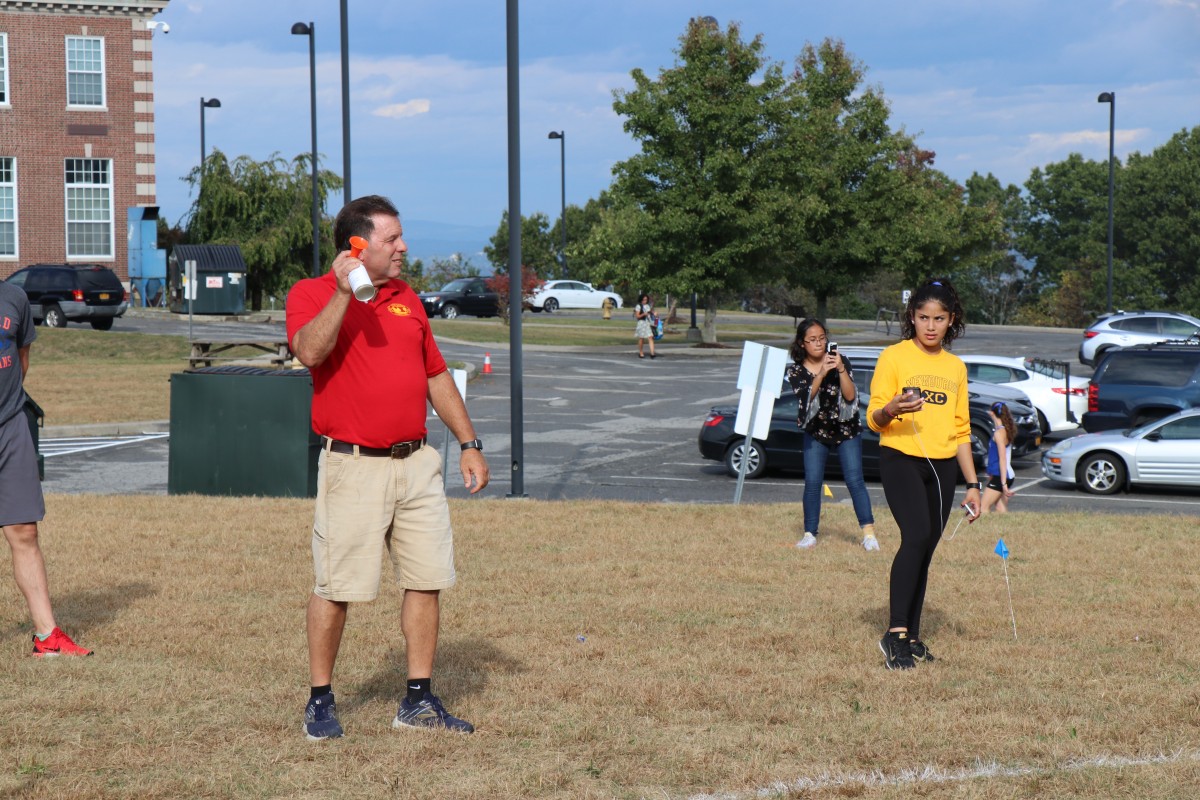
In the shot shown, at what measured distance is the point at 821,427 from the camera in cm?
1046

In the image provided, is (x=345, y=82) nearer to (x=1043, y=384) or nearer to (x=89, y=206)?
(x=1043, y=384)

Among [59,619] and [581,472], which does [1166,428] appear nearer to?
[581,472]

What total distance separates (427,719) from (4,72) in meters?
46.0

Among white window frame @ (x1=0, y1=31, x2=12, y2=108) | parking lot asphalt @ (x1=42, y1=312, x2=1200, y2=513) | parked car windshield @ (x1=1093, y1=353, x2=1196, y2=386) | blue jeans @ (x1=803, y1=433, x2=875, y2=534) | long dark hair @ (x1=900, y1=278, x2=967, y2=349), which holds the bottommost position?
parking lot asphalt @ (x1=42, y1=312, x2=1200, y2=513)

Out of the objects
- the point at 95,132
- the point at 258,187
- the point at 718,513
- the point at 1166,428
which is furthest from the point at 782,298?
the point at 718,513

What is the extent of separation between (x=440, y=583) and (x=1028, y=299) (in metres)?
76.5

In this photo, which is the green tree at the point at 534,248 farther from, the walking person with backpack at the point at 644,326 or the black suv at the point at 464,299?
the walking person with backpack at the point at 644,326

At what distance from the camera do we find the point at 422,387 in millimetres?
5453

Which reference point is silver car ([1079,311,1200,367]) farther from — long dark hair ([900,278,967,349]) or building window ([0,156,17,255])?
building window ([0,156,17,255])

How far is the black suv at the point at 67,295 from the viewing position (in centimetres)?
3800

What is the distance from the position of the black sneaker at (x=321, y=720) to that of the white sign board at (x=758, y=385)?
7797mm

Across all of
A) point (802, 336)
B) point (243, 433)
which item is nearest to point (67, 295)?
point (243, 433)

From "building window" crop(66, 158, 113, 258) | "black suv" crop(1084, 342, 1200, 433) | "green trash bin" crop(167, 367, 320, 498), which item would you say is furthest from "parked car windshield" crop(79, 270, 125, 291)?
"black suv" crop(1084, 342, 1200, 433)

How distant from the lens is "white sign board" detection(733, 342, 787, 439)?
12.9m
